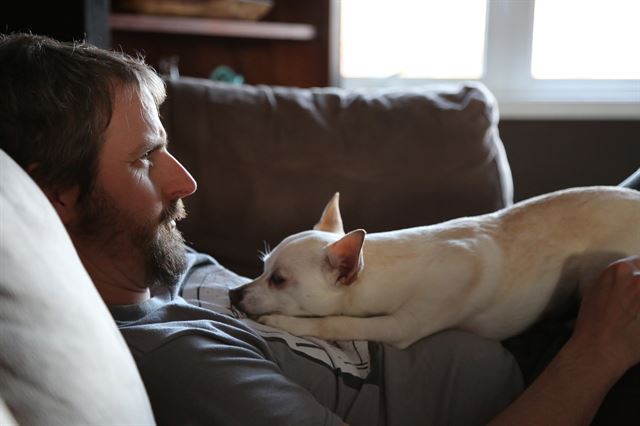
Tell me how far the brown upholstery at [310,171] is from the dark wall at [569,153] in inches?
43.0

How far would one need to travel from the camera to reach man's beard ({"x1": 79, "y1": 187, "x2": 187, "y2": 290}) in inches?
44.4

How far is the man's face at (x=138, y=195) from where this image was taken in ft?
3.67

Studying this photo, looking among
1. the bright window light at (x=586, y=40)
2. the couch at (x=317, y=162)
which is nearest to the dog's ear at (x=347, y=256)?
the couch at (x=317, y=162)

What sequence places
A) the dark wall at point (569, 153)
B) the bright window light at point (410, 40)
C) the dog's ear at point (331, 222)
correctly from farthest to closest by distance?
the bright window light at point (410, 40), the dark wall at point (569, 153), the dog's ear at point (331, 222)

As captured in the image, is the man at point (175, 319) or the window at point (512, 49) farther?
the window at point (512, 49)

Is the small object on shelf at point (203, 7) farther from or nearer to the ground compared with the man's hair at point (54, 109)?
farther from the ground

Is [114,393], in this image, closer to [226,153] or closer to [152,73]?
[152,73]

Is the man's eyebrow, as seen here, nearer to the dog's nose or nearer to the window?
the dog's nose

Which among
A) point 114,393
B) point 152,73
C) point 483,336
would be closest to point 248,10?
point 152,73

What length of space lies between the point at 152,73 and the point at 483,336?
0.80 m

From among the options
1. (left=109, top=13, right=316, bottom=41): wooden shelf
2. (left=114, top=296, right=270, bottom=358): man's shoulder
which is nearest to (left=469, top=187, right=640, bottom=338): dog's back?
(left=114, top=296, right=270, bottom=358): man's shoulder

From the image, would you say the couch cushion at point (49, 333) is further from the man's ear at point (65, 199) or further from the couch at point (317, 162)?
the couch at point (317, 162)

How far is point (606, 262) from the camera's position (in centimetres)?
132

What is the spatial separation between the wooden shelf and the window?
343 mm
